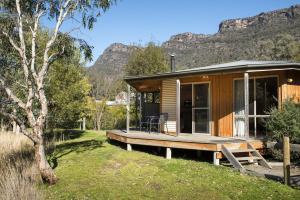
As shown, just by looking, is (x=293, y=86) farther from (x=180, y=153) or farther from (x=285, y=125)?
(x=180, y=153)

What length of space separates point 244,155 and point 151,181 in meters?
3.73

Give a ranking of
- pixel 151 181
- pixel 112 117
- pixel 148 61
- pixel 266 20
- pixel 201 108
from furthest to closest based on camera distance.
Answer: pixel 266 20, pixel 148 61, pixel 112 117, pixel 201 108, pixel 151 181

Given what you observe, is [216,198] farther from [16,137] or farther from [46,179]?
[16,137]

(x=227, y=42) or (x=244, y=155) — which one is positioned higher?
(x=227, y=42)

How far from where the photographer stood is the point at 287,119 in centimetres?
1141

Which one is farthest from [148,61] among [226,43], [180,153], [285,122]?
[226,43]

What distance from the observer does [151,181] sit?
30.3ft

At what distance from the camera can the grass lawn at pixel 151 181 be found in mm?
8148

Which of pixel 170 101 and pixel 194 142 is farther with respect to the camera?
pixel 170 101

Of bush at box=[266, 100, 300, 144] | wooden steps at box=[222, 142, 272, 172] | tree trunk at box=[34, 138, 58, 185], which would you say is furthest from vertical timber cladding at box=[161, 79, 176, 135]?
tree trunk at box=[34, 138, 58, 185]

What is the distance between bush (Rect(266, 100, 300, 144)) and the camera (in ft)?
36.7

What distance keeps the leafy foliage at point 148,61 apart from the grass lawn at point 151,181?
19.7 m

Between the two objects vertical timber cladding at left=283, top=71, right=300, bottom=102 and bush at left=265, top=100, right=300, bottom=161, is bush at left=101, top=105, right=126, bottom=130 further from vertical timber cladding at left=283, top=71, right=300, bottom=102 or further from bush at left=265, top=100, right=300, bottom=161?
bush at left=265, top=100, right=300, bottom=161

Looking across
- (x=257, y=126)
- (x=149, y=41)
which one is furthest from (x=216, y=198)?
(x=149, y=41)
